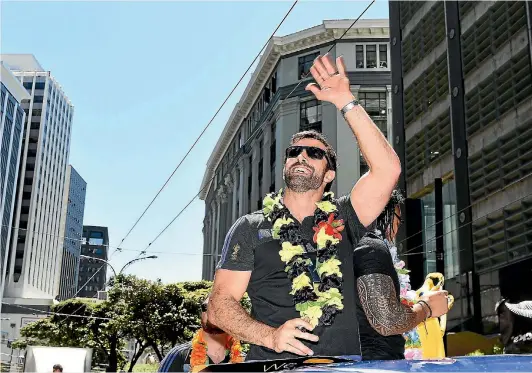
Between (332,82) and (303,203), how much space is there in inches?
26.9

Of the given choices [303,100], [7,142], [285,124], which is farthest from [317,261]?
[7,142]

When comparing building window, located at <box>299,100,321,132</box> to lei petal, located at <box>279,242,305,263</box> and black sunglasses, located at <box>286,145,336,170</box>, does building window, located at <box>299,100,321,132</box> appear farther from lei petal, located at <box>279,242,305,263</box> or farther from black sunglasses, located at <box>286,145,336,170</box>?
lei petal, located at <box>279,242,305,263</box>

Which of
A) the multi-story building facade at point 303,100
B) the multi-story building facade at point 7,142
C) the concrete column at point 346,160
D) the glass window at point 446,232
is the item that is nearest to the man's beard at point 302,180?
the glass window at point 446,232

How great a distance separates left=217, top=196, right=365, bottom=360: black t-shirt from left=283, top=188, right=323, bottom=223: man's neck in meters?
0.09

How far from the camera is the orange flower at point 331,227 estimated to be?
3.32 m

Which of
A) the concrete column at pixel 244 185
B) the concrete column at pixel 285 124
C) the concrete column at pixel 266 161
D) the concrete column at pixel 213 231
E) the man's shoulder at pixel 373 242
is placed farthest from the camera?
the concrete column at pixel 213 231

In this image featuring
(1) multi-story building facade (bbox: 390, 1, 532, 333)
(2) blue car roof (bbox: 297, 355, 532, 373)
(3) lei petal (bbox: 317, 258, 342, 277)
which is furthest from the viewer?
(1) multi-story building facade (bbox: 390, 1, 532, 333)

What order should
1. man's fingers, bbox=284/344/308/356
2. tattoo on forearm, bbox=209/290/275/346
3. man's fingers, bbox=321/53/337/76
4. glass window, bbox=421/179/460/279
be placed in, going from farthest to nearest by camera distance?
glass window, bbox=421/179/460/279 < man's fingers, bbox=321/53/337/76 < tattoo on forearm, bbox=209/290/275/346 < man's fingers, bbox=284/344/308/356

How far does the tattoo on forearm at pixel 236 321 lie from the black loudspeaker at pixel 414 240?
26896 millimetres

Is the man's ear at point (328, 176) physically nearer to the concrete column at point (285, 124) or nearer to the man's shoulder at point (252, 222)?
the man's shoulder at point (252, 222)

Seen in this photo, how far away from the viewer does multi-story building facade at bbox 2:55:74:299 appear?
148 m

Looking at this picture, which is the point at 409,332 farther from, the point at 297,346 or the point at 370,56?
the point at 370,56

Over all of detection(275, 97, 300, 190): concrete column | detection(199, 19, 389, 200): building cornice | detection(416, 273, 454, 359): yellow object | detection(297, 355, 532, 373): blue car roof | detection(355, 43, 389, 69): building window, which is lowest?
detection(297, 355, 532, 373): blue car roof

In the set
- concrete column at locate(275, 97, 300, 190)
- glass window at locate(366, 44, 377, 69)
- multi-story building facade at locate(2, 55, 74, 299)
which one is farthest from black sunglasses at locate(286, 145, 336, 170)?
multi-story building facade at locate(2, 55, 74, 299)
